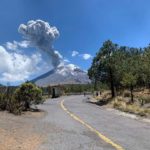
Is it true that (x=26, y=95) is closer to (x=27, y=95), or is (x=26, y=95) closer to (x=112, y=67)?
(x=27, y=95)

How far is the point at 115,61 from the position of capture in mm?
54375

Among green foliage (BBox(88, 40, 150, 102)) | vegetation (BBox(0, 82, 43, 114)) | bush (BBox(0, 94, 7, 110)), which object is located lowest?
bush (BBox(0, 94, 7, 110))

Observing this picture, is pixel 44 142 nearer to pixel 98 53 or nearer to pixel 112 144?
pixel 112 144

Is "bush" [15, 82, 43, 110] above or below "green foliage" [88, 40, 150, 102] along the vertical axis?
below

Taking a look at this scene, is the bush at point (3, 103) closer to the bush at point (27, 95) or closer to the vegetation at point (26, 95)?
the vegetation at point (26, 95)

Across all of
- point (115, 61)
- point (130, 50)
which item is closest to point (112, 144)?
point (115, 61)

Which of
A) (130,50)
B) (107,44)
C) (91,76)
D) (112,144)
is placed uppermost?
(130,50)

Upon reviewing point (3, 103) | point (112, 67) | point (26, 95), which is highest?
point (112, 67)

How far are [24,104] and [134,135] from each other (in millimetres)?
16248

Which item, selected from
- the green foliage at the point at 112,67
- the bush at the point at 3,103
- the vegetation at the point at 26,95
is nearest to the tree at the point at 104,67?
the green foliage at the point at 112,67

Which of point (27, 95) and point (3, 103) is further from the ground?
point (27, 95)

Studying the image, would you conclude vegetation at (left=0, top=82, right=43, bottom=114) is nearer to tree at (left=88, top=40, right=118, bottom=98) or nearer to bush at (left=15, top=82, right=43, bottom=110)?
bush at (left=15, top=82, right=43, bottom=110)

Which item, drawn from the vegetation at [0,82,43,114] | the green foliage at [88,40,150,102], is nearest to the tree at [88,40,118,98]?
the green foliage at [88,40,150,102]

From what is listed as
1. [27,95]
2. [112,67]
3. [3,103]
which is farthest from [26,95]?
[112,67]
